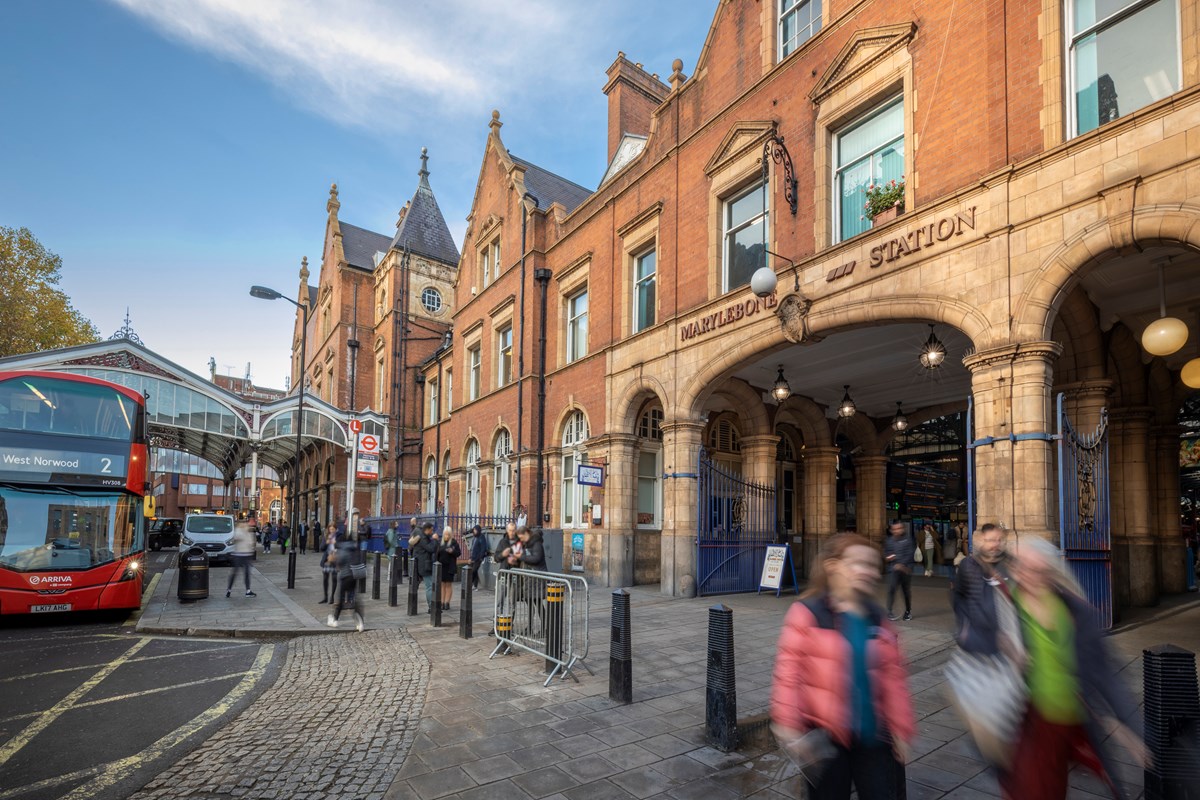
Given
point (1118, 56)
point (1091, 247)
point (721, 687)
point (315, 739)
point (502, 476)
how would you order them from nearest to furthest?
point (721, 687) → point (315, 739) → point (1091, 247) → point (1118, 56) → point (502, 476)

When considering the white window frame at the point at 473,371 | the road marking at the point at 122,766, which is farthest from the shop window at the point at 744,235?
the white window frame at the point at 473,371

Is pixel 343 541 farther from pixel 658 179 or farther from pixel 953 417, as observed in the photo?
pixel 953 417

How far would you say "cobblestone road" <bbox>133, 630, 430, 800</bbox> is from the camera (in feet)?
14.2

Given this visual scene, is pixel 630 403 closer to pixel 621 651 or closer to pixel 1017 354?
pixel 1017 354

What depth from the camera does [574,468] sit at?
60.4 feet

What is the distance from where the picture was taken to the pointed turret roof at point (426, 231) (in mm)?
37688

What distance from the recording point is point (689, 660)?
7773mm

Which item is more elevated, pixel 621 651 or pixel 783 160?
pixel 783 160

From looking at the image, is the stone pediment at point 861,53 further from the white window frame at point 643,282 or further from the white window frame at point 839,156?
the white window frame at point 643,282

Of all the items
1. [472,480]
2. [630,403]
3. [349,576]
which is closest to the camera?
[349,576]

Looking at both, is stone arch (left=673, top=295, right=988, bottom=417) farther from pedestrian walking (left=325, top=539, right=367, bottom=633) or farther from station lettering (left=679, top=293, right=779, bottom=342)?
pedestrian walking (left=325, top=539, right=367, bottom=633)

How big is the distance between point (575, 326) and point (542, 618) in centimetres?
1258

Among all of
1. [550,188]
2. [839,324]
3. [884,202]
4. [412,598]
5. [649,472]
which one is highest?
[550,188]


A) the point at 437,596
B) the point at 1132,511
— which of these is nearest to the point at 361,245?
the point at 437,596
